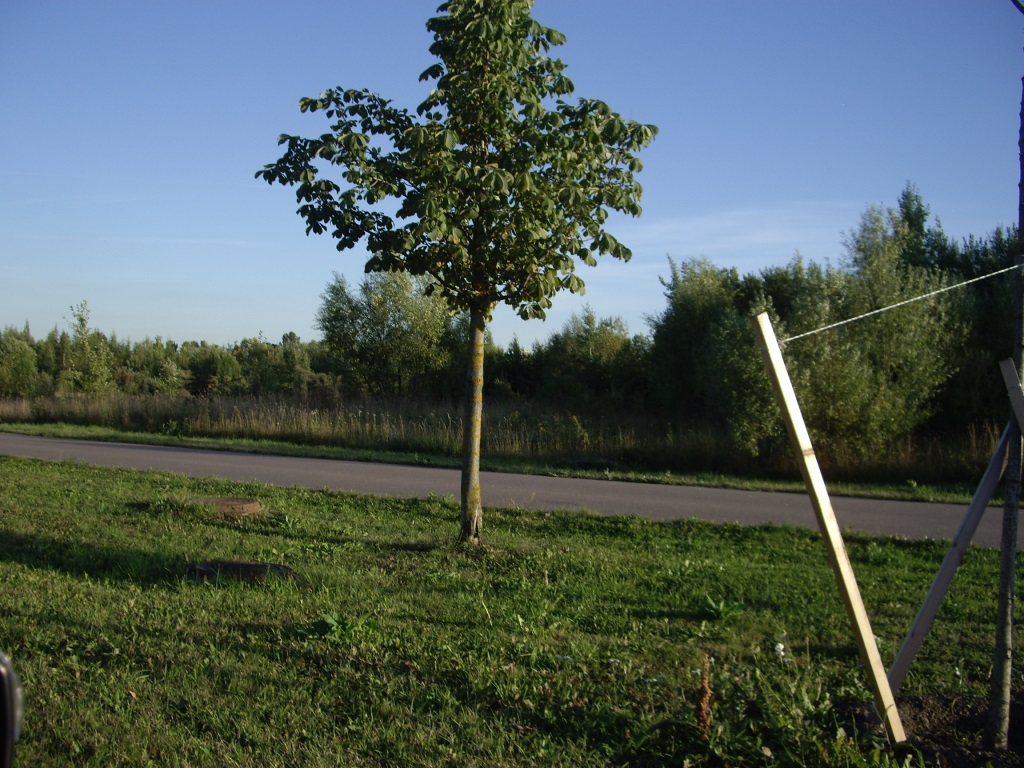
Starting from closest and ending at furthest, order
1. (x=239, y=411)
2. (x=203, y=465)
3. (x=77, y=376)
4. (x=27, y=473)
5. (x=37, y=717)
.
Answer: (x=37, y=717) → (x=27, y=473) → (x=203, y=465) → (x=239, y=411) → (x=77, y=376)

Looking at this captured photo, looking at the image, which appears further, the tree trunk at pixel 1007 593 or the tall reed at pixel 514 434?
the tall reed at pixel 514 434

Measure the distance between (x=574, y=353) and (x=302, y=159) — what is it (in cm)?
2788

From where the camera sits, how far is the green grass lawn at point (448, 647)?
4.05m

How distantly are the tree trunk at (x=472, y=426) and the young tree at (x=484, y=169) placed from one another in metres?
0.03

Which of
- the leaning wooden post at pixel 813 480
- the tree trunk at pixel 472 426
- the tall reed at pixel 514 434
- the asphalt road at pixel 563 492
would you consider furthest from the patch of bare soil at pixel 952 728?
the tall reed at pixel 514 434

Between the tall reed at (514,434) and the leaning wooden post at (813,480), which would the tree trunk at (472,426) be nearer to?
the leaning wooden post at (813,480)

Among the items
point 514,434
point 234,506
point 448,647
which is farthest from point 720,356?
point 448,647

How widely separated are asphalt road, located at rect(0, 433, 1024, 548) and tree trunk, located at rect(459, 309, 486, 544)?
396 centimetres

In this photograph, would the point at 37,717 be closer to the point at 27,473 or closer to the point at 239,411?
the point at 27,473

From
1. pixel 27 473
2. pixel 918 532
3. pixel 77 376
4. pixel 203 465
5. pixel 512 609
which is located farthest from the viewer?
pixel 77 376

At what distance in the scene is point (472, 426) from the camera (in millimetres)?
8359

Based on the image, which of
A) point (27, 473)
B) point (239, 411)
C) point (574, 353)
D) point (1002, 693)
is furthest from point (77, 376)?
point (1002, 693)

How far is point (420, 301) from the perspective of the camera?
3606 cm

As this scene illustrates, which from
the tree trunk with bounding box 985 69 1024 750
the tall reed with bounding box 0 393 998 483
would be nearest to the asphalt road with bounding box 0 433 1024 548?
the tall reed with bounding box 0 393 998 483
